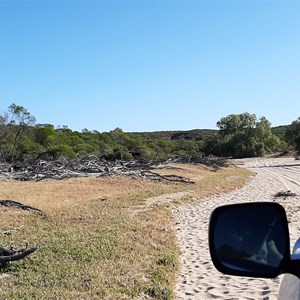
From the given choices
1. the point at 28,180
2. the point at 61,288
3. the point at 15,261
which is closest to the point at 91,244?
the point at 15,261

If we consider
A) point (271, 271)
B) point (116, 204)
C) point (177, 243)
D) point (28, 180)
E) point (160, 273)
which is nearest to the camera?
point (271, 271)

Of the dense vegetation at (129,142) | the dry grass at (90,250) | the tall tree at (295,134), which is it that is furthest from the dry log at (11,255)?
the tall tree at (295,134)

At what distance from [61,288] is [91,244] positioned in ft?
8.09

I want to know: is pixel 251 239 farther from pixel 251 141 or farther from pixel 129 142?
pixel 251 141

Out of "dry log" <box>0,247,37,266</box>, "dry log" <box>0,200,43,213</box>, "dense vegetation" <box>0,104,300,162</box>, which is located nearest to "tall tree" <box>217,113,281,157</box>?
"dense vegetation" <box>0,104,300,162</box>

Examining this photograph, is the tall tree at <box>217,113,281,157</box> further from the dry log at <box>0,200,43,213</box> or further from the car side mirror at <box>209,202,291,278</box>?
the car side mirror at <box>209,202,291,278</box>

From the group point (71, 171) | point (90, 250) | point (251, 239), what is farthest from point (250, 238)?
point (71, 171)

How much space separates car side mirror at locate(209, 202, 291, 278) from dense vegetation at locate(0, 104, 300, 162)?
38.2 metres

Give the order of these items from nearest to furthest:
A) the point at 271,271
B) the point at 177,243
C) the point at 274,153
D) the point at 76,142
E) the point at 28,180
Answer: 1. the point at 271,271
2. the point at 177,243
3. the point at 28,180
4. the point at 76,142
5. the point at 274,153

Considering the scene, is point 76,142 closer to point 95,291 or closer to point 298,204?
point 298,204

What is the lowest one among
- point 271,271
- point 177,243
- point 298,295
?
point 177,243

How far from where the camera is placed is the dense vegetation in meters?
46.0

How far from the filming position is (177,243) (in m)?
9.60

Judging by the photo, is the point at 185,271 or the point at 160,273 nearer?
the point at 160,273
